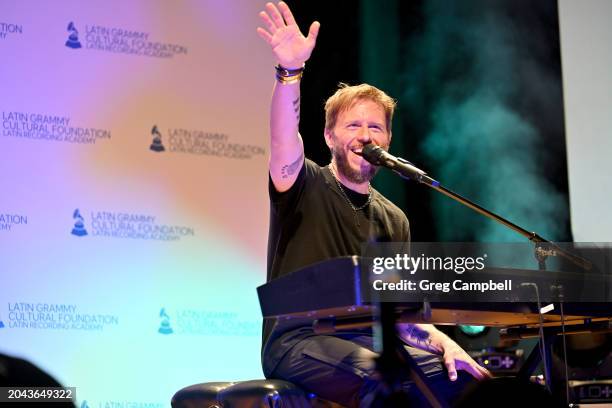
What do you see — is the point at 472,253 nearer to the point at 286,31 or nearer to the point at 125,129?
the point at 286,31

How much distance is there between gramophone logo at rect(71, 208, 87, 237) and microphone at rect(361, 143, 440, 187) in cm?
288

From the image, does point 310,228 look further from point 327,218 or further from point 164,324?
point 164,324

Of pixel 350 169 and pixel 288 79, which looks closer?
pixel 288 79

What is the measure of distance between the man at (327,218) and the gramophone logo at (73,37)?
2.48 meters

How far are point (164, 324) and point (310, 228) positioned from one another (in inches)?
98.2

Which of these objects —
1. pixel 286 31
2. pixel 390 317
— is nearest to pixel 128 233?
pixel 286 31

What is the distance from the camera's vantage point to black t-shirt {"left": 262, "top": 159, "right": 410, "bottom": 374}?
2.72 meters

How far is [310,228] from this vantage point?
110 inches

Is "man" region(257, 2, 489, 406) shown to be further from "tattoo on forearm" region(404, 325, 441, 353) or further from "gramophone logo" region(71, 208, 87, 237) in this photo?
"gramophone logo" region(71, 208, 87, 237)

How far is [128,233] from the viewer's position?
5.02m

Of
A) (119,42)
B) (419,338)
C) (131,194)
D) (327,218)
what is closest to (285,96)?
(327,218)

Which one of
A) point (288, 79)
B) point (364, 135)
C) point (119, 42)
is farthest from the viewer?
point (119, 42)

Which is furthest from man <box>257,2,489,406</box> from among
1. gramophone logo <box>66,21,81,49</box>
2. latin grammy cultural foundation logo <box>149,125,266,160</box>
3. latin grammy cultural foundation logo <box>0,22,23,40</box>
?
latin grammy cultural foundation logo <box>0,22,23,40</box>

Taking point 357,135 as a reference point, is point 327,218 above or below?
below
